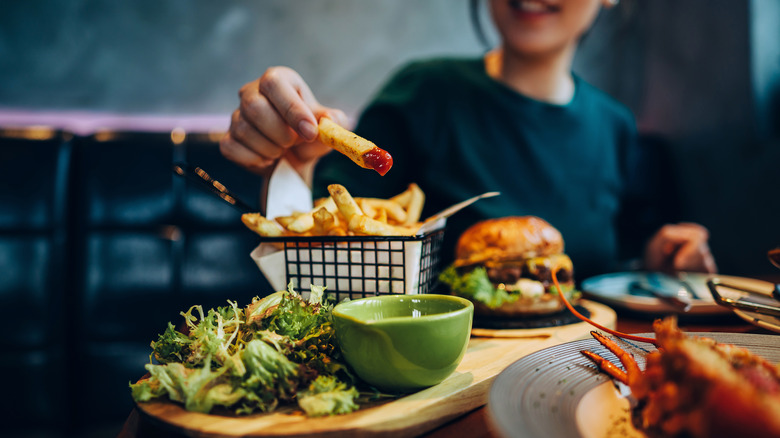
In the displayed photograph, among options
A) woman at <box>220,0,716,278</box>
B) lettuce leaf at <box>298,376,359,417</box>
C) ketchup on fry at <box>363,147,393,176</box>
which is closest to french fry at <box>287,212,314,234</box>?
ketchup on fry at <box>363,147,393,176</box>

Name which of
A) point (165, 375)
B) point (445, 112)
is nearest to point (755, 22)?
point (445, 112)

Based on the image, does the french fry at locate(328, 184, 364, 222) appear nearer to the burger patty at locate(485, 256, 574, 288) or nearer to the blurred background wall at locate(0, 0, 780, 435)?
the burger patty at locate(485, 256, 574, 288)

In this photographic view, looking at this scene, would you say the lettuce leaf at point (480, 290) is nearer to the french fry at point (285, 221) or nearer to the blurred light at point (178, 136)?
the french fry at point (285, 221)

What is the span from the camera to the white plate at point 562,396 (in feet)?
1.89

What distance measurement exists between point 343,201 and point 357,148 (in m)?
0.12

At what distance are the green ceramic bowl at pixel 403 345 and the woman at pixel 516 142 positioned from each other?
136cm

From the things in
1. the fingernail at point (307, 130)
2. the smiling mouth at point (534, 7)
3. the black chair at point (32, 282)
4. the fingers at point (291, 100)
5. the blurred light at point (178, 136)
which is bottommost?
the black chair at point (32, 282)

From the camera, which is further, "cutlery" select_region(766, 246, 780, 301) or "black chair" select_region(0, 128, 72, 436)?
"black chair" select_region(0, 128, 72, 436)

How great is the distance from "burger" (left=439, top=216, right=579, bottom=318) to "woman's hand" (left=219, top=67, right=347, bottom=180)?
1.89 ft

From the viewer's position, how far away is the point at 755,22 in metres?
2.58

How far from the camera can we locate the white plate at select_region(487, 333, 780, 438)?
577 mm

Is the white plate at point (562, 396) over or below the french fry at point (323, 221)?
below

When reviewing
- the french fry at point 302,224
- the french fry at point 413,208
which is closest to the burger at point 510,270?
the french fry at point 413,208

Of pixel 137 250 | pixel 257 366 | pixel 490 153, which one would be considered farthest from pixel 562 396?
pixel 137 250
